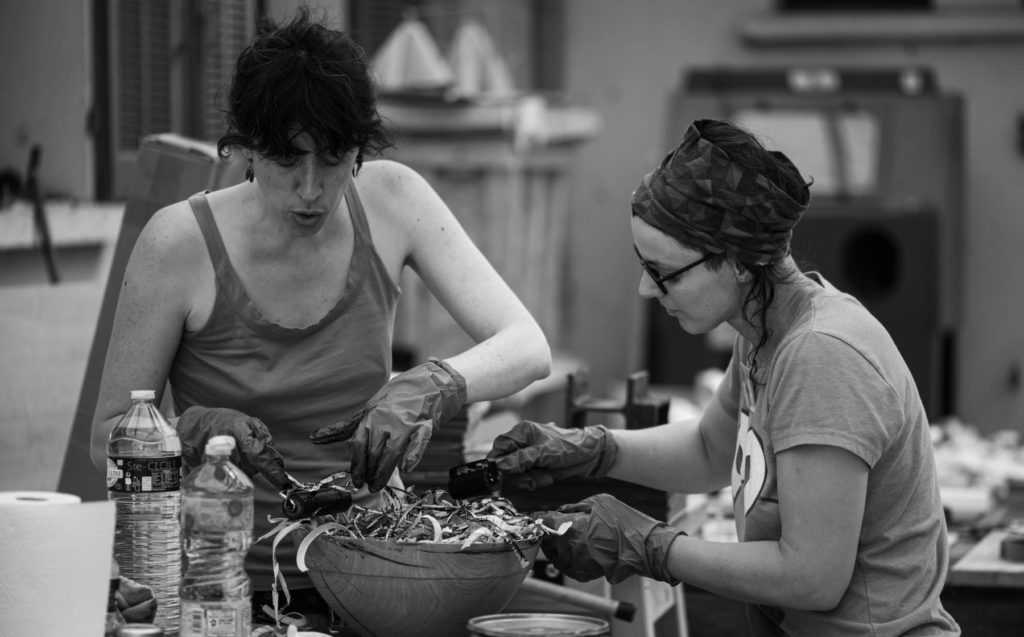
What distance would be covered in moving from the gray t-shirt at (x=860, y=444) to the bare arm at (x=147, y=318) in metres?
0.82

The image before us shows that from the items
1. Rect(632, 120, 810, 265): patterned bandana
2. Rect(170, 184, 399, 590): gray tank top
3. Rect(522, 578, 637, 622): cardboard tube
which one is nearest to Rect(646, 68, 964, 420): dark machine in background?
Rect(522, 578, 637, 622): cardboard tube

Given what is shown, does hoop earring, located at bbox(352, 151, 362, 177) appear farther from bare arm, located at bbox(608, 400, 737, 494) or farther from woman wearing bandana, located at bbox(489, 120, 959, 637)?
bare arm, located at bbox(608, 400, 737, 494)

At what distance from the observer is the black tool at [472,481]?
77.0 inches

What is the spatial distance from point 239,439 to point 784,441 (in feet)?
2.28

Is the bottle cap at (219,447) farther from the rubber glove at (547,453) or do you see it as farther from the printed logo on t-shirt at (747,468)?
the printed logo on t-shirt at (747,468)

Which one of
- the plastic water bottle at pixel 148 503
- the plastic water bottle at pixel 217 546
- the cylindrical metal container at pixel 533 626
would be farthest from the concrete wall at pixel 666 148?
the plastic water bottle at pixel 217 546

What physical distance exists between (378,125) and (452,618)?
0.67 m

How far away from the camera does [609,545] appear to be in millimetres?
1820

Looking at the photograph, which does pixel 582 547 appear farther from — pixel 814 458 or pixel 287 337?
pixel 287 337

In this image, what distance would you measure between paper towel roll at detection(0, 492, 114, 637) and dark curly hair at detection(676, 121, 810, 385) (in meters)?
0.82

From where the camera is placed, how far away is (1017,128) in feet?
24.7

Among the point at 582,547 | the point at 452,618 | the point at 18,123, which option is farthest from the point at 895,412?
the point at 18,123

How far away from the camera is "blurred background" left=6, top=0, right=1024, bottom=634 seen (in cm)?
436

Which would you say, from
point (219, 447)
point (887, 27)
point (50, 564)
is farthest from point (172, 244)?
point (887, 27)
